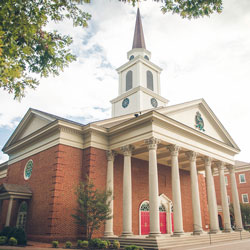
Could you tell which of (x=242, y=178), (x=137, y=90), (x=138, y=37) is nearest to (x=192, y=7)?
(x=137, y=90)

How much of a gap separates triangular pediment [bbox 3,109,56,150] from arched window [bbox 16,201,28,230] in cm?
666

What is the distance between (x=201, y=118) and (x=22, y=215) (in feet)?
60.4

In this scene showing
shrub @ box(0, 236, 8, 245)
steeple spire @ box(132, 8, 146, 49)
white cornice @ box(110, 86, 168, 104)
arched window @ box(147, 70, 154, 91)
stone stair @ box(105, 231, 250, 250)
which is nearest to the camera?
stone stair @ box(105, 231, 250, 250)

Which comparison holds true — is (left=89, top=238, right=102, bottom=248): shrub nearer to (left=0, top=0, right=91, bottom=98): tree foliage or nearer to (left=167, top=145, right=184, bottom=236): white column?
(left=167, top=145, right=184, bottom=236): white column

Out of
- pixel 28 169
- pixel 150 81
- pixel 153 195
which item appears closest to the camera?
pixel 153 195

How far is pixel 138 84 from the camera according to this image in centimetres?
3328

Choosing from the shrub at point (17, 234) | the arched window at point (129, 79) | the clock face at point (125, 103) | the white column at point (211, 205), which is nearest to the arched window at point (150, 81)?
the arched window at point (129, 79)

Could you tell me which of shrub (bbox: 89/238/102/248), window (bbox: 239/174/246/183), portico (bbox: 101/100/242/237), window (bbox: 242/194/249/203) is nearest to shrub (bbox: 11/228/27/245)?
shrub (bbox: 89/238/102/248)

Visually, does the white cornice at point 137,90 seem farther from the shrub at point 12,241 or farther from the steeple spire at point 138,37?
the shrub at point 12,241

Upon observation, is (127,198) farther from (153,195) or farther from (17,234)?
(17,234)

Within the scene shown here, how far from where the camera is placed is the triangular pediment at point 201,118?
2185 cm

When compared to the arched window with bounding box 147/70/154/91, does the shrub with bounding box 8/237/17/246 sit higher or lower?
lower

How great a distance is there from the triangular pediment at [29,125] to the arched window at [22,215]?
6657 mm

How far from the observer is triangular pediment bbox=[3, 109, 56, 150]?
2394 cm
